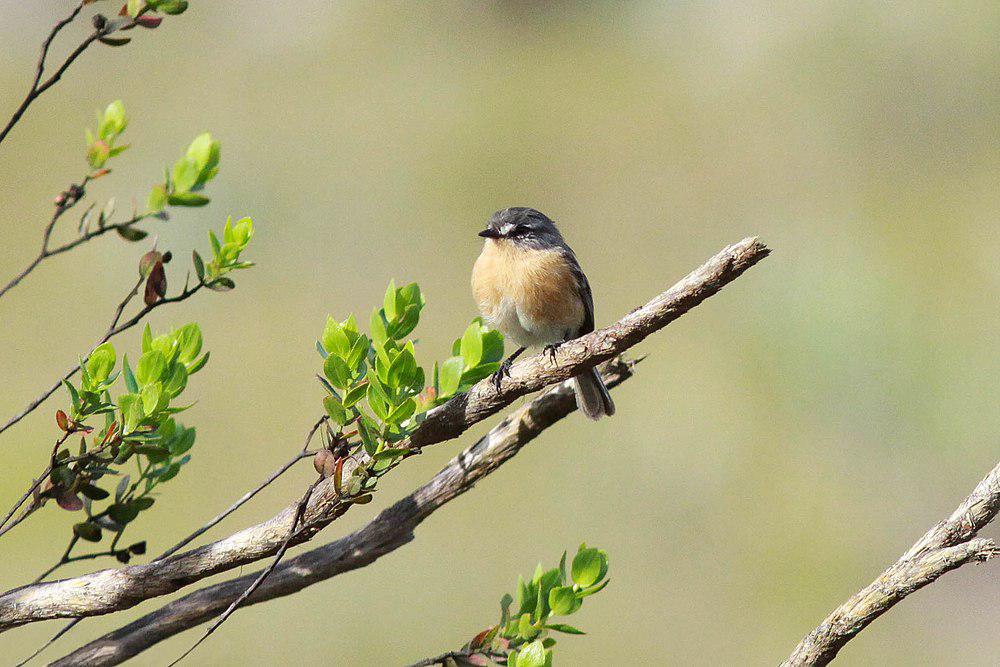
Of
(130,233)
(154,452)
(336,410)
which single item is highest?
(130,233)

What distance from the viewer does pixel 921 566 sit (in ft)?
6.13

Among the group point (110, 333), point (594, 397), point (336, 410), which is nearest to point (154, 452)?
point (110, 333)

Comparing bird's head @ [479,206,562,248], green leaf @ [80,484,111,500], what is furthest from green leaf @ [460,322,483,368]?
bird's head @ [479,206,562,248]

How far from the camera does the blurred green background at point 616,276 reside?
6922 millimetres

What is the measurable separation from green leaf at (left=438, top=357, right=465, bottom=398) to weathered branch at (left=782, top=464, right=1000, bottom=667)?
0.93 meters

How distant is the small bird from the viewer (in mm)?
4594

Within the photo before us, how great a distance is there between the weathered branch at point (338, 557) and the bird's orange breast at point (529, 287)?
1647mm

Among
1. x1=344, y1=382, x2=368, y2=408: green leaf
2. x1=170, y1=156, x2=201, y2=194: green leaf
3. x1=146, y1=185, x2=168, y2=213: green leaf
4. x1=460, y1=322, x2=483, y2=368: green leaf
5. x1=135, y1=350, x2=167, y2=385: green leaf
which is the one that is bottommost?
x1=344, y1=382, x2=368, y2=408: green leaf

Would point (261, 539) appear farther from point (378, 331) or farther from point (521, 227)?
point (521, 227)

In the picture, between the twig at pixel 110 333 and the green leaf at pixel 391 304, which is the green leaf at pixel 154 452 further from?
the green leaf at pixel 391 304

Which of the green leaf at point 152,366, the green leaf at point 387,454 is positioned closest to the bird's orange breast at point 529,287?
the green leaf at point 387,454

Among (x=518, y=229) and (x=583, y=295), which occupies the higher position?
(x=518, y=229)

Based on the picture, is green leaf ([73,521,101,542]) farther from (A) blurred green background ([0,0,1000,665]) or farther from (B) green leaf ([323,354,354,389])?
(A) blurred green background ([0,0,1000,665])

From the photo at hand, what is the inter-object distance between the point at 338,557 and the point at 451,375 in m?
0.63
